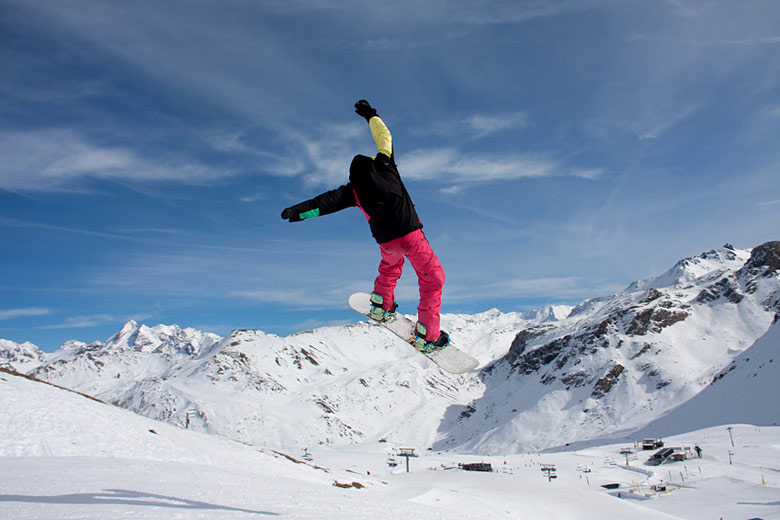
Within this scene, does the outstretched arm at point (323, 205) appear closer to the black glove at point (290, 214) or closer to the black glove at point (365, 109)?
the black glove at point (290, 214)

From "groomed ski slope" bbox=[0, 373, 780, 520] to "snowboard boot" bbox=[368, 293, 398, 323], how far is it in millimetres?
4240

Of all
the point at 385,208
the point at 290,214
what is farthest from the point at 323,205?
the point at 385,208

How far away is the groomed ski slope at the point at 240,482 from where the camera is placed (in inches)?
288

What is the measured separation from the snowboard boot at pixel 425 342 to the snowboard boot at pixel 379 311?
2.54 feet

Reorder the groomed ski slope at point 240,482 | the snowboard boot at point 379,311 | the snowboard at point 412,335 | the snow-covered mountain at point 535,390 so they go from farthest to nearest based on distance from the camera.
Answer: the snow-covered mountain at point 535,390 → the snowboard at point 412,335 → the snowboard boot at point 379,311 → the groomed ski slope at point 240,482

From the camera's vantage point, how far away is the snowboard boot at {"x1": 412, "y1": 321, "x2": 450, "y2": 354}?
34.6 feet

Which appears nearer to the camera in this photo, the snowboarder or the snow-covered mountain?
the snowboarder

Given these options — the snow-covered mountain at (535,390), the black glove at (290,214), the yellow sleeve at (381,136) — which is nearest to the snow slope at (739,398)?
the snow-covered mountain at (535,390)

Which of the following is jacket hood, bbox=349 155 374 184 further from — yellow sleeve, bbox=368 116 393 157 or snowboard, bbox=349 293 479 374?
snowboard, bbox=349 293 479 374

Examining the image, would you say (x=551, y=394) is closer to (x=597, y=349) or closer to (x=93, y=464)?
(x=597, y=349)

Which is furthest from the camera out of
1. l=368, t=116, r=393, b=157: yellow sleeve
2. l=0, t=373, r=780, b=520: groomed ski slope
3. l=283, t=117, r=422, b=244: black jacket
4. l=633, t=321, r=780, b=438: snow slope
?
l=633, t=321, r=780, b=438: snow slope

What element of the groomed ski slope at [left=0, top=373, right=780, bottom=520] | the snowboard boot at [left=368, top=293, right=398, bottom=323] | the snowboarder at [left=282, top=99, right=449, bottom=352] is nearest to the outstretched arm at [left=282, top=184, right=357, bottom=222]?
the snowboarder at [left=282, top=99, right=449, bottom=352]

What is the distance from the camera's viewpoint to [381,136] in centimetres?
853

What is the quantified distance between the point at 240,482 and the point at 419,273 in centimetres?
802
